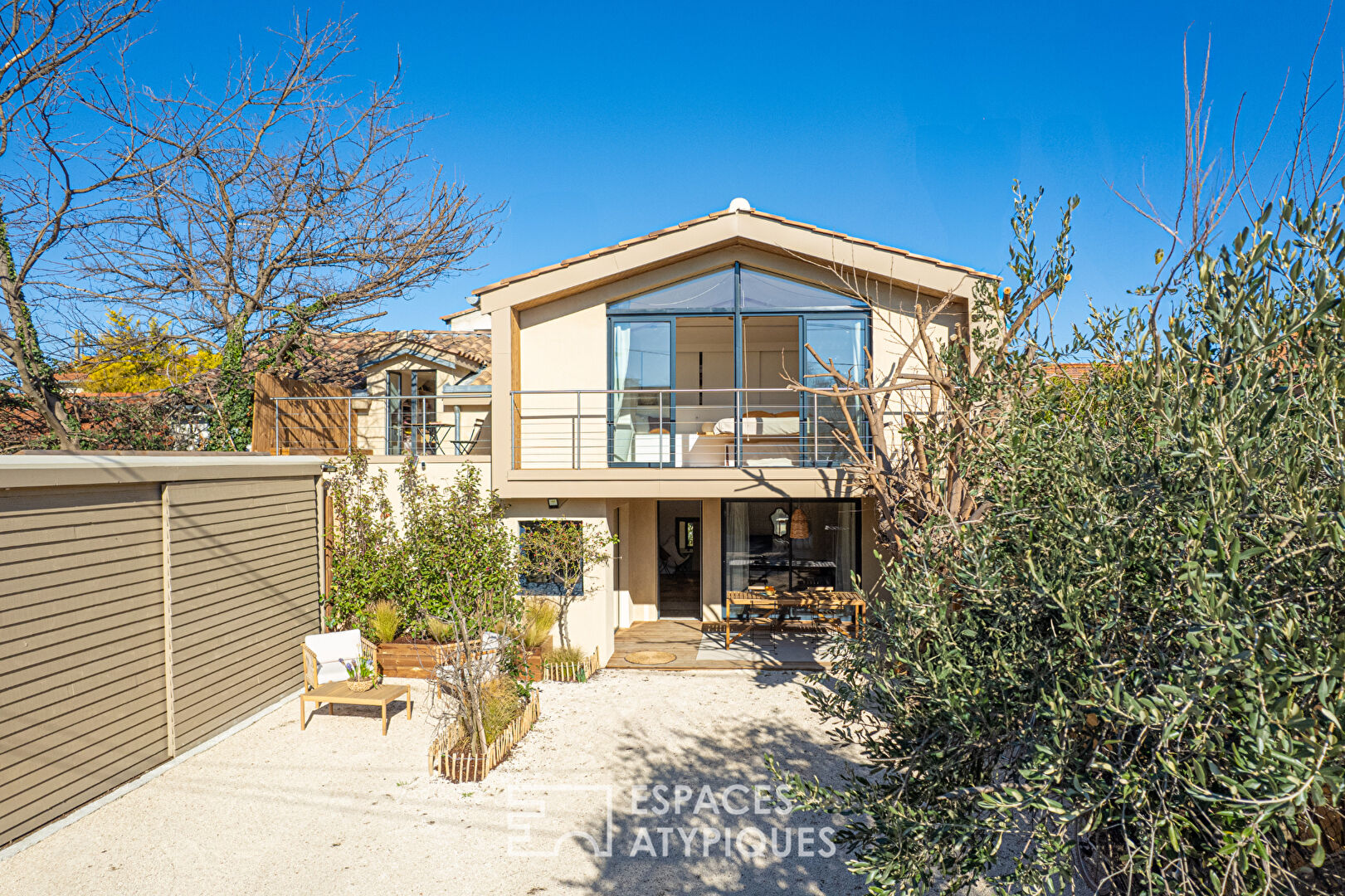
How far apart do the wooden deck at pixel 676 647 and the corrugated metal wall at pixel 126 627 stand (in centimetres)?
496

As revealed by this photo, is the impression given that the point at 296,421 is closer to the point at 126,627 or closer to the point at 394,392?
the point at 394,392

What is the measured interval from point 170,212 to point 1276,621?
663 inches

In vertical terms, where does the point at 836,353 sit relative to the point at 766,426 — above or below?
above

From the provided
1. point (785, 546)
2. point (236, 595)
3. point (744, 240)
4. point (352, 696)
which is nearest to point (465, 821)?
point (352, 696)

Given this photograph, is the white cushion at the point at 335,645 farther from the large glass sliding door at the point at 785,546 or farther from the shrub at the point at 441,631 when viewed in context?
the large glass sliding door at the point at 785,546

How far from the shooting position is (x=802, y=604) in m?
11.7

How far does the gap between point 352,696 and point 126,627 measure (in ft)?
7.79

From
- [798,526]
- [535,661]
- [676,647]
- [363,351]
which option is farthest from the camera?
[363,351]

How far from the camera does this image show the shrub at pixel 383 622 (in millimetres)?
10664

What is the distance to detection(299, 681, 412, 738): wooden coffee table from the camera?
8422 millimetres

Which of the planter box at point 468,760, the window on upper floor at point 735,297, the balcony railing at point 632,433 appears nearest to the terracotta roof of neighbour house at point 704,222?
the window on upper floor at point 735,297

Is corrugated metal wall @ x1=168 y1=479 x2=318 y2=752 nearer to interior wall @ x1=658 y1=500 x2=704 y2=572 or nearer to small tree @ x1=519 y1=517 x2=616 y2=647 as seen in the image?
small tree @ x1=519 y1=517 x2=616 y2=647

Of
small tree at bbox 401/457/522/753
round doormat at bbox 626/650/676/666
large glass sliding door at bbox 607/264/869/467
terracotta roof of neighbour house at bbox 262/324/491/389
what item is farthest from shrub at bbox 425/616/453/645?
terracotta roof of neighbour house at bbox 262/324/491/389

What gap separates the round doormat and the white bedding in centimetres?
361
